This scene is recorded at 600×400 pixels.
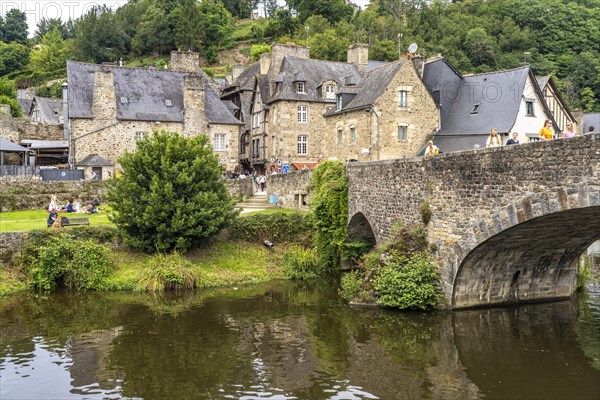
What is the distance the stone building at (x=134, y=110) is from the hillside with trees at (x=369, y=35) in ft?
90.1

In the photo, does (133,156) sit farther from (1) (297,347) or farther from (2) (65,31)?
(2) (65,31)

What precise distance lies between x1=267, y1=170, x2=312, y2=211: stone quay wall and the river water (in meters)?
8.87

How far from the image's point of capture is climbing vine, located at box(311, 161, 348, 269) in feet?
73.9

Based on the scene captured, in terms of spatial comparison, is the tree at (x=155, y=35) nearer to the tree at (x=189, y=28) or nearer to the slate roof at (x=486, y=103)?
the tree at (x=189, y=28)

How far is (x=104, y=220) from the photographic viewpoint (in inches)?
969

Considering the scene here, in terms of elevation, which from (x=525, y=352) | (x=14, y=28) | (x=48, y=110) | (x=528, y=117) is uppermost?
(x=14, y=28)

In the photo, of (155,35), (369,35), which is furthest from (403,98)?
(155,35)

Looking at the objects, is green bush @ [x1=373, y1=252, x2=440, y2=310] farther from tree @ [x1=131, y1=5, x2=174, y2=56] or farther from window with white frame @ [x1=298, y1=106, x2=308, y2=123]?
tree @ [x1=131, y1=5, x2=174, y2=56]

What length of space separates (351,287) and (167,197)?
299 inches

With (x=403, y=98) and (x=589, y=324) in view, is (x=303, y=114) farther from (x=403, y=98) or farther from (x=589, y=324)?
(x=589, y=324)

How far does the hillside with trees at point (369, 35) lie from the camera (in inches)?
2675

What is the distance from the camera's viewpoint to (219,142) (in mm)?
38281

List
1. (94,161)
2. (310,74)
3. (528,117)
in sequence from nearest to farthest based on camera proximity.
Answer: (528,117) → (94,161) → (310,74)

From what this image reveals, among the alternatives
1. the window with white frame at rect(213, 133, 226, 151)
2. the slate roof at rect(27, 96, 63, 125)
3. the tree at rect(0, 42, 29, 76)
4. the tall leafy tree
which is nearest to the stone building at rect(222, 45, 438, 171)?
the window with white frame at rect(213, 133, 226, 151)
